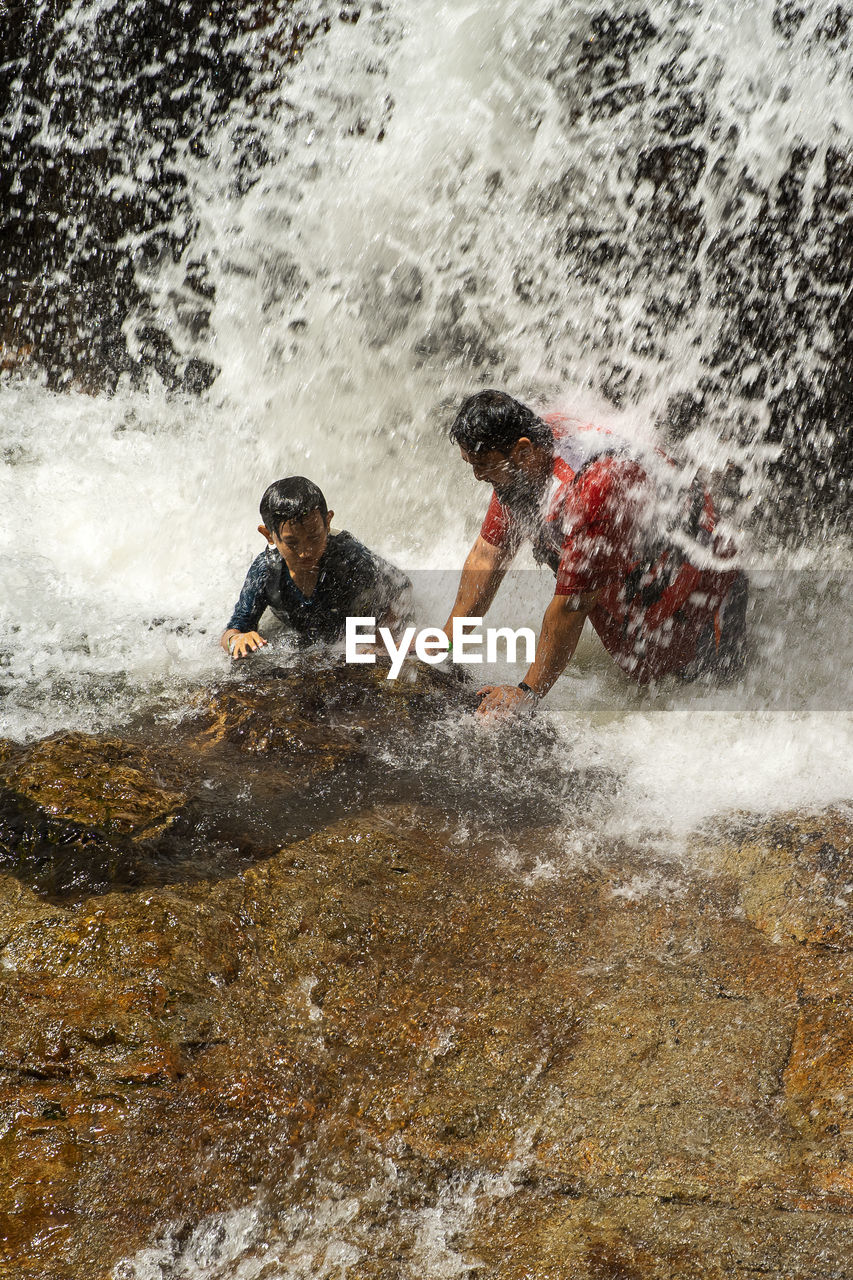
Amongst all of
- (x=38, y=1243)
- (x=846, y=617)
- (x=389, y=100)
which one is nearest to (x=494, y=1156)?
(x=38, y=1243)

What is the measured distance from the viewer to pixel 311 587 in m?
3.63

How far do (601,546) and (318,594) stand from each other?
3.99 ft

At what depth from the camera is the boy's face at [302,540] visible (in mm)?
3389

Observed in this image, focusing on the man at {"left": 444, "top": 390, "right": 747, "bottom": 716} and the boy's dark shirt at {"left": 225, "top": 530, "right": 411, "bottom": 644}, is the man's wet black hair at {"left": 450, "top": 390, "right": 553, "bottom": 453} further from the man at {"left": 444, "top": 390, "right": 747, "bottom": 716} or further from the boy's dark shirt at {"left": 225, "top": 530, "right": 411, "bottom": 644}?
the boy's dark shirt at {"left": 225, "top": 530, "right": 411, "bottom": 644}

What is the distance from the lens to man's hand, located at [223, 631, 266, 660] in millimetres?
3514

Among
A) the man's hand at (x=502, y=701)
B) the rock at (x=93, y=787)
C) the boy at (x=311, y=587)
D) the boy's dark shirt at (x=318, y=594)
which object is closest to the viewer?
the rock at (x=93, y=787)

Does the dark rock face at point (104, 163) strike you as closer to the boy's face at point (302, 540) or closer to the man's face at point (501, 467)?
the boy's face at point (302, 540)

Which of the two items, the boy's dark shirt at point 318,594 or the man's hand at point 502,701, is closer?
the man's hand at point 502,701

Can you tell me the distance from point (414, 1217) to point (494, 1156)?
17 centimetres

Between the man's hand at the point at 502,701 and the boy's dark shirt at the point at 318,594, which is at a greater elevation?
the boy's dark shirt at the point at 318,594

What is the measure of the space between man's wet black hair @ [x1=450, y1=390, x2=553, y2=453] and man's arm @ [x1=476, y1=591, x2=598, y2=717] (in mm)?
560

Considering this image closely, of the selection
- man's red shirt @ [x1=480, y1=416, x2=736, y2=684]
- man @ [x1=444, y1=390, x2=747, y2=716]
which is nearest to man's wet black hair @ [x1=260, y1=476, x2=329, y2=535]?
man @ [x1=444, y1=390, x2=747, y2=716]

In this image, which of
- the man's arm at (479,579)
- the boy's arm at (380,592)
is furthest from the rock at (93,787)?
the man's arm at (479,579)

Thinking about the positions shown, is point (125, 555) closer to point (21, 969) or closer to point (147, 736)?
point (147, 736)
